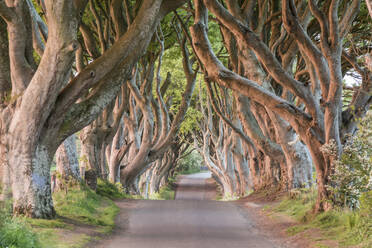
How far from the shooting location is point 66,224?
8312mm

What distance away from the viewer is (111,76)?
9.32 meters

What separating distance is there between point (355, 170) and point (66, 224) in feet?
18.4

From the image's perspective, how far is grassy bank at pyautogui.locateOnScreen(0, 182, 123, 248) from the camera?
5.82 metres

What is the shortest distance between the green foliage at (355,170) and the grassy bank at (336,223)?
31 cm

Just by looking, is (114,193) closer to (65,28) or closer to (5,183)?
(5,183)

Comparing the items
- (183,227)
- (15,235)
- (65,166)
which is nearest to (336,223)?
(183,227)

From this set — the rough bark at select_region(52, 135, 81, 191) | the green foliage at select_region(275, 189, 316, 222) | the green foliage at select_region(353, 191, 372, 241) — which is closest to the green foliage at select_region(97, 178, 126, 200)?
the rough bark at select_region(52, 135, 81, 191)

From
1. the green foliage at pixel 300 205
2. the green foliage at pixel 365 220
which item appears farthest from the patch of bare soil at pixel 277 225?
the green foliage at pixel 365 220

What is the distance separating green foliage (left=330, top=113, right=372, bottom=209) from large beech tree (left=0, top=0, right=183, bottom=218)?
5008mm

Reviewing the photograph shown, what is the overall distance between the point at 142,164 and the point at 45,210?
9646 mm

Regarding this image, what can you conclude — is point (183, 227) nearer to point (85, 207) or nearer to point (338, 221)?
point (85, 207)

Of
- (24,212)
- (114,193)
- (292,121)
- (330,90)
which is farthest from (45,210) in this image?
(114,193)

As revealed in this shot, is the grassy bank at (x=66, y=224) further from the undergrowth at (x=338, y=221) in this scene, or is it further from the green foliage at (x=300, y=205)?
the green foliage at (x=300, y=205)

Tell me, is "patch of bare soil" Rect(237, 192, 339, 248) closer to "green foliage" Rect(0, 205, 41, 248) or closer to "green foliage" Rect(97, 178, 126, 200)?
"green foliage" Rect(0, 205, 41, 248)
